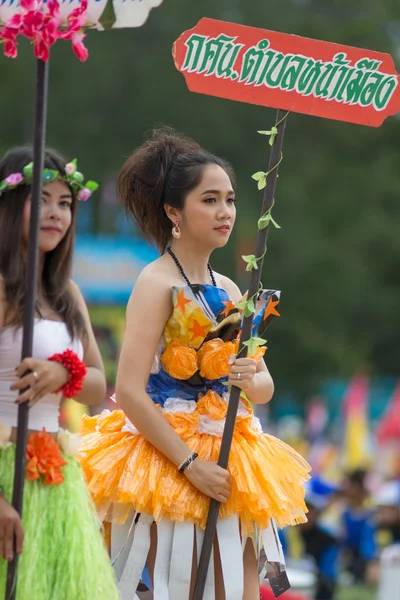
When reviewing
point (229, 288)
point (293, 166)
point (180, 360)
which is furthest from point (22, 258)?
point (293, 166)

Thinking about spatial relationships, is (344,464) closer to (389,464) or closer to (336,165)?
(389,464)

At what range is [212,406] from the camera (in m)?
4.60

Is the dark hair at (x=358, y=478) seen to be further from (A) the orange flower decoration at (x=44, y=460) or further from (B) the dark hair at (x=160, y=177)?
(A) the orange flower decoration at (x=44, y=460)

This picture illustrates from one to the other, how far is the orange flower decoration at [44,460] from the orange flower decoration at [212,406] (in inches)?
32.6

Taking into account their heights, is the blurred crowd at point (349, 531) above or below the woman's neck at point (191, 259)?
below

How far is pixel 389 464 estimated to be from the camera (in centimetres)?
1720

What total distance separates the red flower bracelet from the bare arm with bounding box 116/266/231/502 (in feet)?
1.99

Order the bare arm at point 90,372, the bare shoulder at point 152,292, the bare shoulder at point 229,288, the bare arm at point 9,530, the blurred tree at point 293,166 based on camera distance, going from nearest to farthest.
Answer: the bare arm at point 9,530 → the bare arm at point 90,372 → the bare shoulder at point 152,292 → the bare shoulder at point 229,288 → the blurred tree at point 293,166

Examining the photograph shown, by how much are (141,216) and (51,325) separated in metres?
1.05

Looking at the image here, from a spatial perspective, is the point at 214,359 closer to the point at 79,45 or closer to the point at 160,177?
the point at 160,177

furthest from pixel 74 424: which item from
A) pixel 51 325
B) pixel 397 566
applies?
pixel 51 325

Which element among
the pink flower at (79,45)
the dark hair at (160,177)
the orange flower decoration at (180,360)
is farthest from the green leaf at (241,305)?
the pink flower at (79,45)

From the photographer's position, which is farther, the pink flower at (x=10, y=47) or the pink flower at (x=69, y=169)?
the pink flower at (x=69, y=169)

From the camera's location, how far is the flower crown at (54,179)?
3.88m
